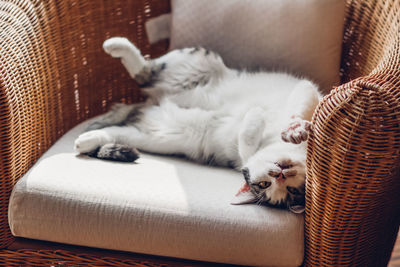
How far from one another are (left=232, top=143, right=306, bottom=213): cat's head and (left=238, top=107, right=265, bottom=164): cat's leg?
10 cm

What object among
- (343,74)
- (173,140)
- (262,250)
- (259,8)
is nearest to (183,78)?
(173,140)

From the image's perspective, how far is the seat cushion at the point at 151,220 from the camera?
1136mm

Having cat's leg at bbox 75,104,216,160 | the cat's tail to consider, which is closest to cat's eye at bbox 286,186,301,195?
cat's leg at bbox 75,104,216,160

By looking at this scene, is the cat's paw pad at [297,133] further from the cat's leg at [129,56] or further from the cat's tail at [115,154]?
the cat's leg at [129,56]

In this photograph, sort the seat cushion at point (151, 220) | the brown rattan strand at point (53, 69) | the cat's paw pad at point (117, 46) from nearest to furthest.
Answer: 1. the seat cushion at point (151, 220)
2. the brown rattan strand at point (53, 69)
3. the cat's paw pad at point (117, 46)

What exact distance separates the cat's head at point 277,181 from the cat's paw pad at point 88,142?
54cm

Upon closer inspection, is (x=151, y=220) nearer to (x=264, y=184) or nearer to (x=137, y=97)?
(x=264, y=184)

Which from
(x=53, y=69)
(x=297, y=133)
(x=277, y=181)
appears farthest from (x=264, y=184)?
(x=53, y=69)

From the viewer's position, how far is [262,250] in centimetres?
113

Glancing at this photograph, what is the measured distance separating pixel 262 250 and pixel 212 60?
0.84 m

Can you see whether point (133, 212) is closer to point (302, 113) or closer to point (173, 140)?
point (173, 140)

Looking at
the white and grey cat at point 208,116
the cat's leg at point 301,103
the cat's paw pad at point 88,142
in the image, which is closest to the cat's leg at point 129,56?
the white and grey cat at point 208,116

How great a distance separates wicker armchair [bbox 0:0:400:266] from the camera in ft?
3.27

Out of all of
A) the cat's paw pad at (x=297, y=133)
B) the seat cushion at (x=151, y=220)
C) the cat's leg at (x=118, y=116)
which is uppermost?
the cat's paw pad at (x=297, y=133)
